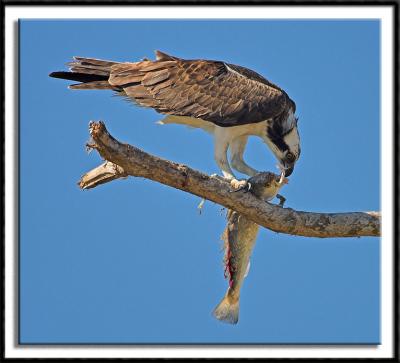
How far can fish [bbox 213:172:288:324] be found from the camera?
10.8 meters

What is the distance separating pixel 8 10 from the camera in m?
10.2

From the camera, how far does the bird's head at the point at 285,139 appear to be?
1212 cm

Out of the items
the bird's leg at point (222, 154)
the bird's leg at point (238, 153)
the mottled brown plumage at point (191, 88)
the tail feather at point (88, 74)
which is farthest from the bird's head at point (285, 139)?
the tail feather at point (88, 74)

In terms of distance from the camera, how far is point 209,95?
38.5 feet

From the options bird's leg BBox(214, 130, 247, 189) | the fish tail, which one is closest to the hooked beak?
bird's leg BBox(214, 130, 247, 189)

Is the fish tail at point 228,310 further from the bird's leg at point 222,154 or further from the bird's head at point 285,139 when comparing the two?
the bird's head at point 285,139

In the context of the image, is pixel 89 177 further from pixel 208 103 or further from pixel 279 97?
pixel 279 97

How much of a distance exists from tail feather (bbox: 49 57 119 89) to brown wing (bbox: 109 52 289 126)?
131 millimetres

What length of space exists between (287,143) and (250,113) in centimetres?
81

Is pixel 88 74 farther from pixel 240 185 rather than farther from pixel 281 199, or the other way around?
pixel 281 199

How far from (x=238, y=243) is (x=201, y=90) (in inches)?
84.0

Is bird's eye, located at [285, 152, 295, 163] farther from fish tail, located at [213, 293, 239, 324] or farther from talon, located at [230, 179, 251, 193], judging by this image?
fish tail, located at [213, 293, 239, 324]

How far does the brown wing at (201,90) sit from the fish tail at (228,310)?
2.18 m

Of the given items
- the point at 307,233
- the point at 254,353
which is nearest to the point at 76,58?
the point at 307,233
